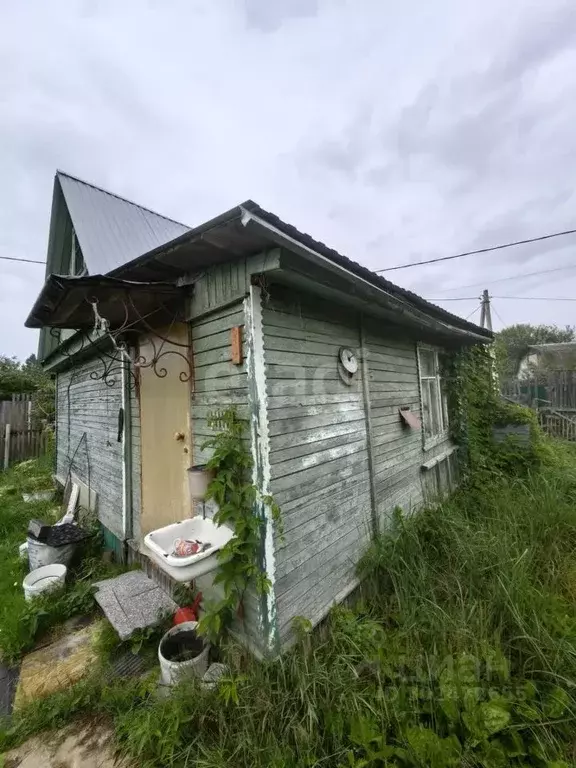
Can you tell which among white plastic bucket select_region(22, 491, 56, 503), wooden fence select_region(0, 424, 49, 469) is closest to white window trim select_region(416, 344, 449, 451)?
white plastic bucket select_region(22, 491, 56, 503)

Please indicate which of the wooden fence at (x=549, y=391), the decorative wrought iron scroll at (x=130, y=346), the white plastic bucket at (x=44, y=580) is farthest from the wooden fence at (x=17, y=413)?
the wooden fence at (x=549, y=391)

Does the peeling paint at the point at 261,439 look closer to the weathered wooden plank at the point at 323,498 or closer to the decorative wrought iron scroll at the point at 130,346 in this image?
the weathered wooden plank at the point at 323,498

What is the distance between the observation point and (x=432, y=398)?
5.46 meters

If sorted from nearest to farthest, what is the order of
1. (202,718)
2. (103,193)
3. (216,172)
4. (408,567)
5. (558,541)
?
(202,718) < (408,567) < (558,541) < (103,193) < (216,172)

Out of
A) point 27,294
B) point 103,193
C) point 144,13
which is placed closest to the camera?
point 144,13

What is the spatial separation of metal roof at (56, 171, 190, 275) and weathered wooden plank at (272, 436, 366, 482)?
4.00 metres

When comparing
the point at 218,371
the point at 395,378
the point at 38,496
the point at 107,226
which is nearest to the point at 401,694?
the point at 218,371

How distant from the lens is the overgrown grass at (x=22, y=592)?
296 cm

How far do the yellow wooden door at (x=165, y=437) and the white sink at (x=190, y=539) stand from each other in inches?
17.0

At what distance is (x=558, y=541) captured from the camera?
3246 mm

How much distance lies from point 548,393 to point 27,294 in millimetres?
20004

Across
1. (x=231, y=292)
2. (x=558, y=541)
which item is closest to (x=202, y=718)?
(x=231, y=292)

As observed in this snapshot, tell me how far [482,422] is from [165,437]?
5826 mm

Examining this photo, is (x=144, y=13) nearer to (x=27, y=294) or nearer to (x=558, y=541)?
(x=558, y=541)
